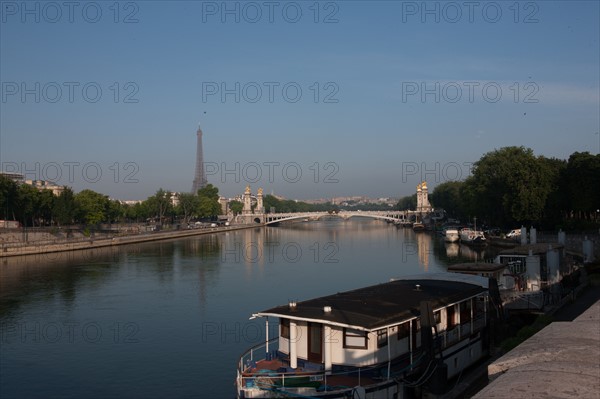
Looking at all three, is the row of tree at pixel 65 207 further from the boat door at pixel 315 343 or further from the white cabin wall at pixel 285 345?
the boat door at pixel 315 343

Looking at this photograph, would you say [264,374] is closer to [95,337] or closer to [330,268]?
[95,337]

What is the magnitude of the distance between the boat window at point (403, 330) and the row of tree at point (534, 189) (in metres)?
39.7

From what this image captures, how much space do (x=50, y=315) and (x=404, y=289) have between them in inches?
645

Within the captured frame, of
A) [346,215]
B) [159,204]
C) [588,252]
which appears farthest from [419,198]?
[588,252]

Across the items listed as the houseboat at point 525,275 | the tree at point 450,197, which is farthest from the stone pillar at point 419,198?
the houseboat at point 525,275

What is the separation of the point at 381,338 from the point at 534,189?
4427 cm

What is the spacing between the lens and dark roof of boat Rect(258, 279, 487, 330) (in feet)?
36.8

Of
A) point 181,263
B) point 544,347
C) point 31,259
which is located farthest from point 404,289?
point 31,259

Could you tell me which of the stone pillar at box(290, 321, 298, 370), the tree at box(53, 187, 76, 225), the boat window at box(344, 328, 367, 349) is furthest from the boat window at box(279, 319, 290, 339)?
the tree at box(53, 187, 76, 225)

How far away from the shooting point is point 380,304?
40.5ft

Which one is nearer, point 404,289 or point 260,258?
point 404,289

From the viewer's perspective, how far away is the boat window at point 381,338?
11.4 m

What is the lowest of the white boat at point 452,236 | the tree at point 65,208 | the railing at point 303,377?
the white boat at point 452,236

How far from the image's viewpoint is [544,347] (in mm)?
4836
